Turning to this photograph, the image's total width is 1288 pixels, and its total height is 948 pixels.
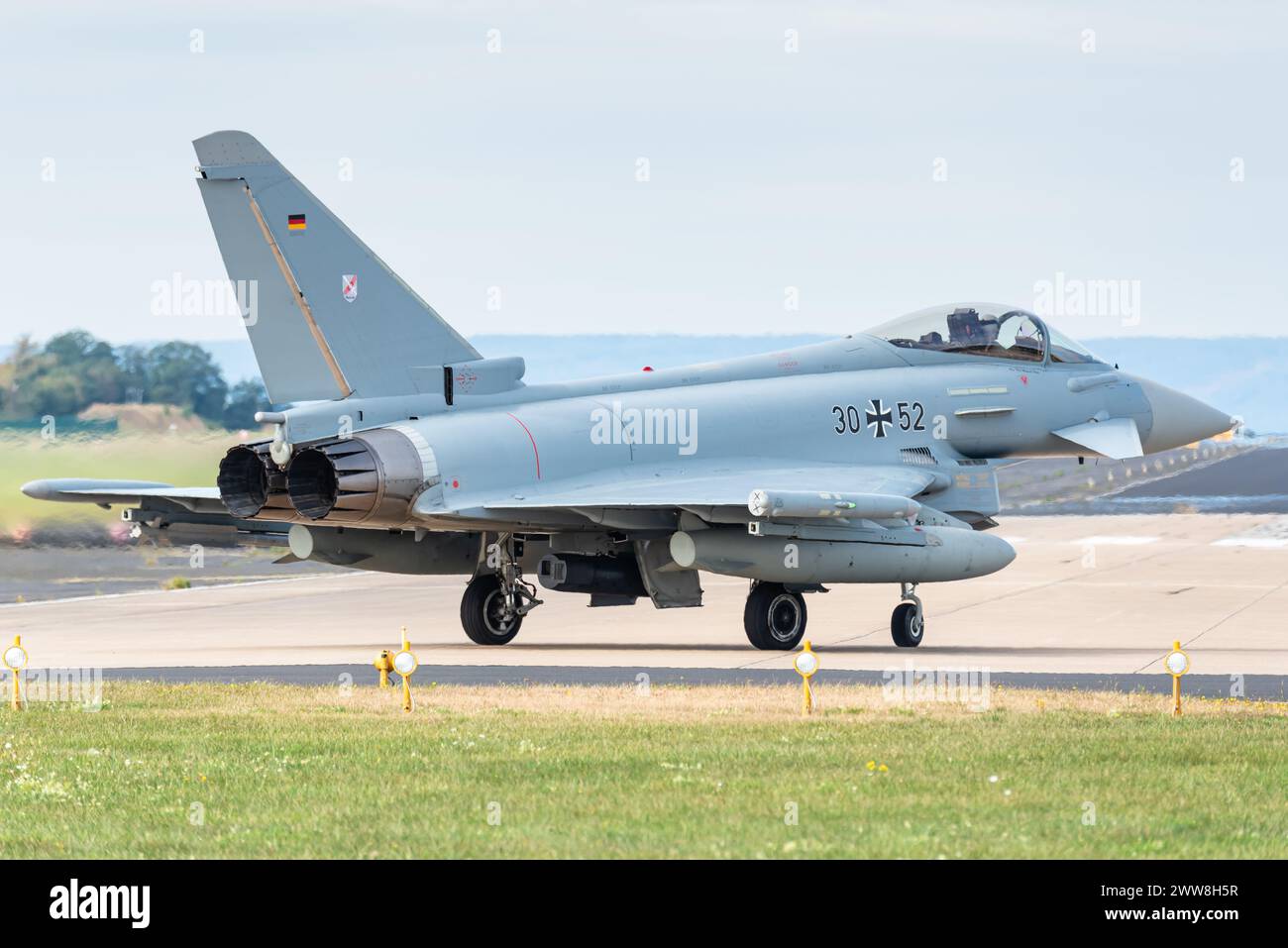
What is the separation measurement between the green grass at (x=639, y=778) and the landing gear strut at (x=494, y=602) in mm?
6299

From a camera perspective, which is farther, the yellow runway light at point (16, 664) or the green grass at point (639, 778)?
the yellow runway light at point (16, 664)

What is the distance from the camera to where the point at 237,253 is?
21.0 metres

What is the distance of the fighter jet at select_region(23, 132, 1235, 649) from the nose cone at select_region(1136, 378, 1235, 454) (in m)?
0.06

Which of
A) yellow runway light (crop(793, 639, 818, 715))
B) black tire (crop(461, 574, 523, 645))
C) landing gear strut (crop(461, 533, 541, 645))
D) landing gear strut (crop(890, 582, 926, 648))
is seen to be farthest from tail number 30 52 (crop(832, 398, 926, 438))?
yellow runway light (crop(793, 639, 818, 715))

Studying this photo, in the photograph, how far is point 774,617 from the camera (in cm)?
2252

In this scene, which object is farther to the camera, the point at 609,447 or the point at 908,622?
the point at 908,622

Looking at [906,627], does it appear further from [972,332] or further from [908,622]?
[972,332]

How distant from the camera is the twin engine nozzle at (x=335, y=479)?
19984 millimetres

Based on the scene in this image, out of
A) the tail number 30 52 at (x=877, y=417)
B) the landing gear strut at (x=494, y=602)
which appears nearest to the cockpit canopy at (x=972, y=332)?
the tail number 30 52 at (x=877, y=417)

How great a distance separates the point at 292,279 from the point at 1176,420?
11.8 meters

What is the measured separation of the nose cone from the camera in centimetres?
2594

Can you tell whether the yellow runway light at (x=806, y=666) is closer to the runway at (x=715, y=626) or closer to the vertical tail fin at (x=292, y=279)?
the runway at (x=715, y=626)

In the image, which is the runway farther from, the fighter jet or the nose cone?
the nose cone

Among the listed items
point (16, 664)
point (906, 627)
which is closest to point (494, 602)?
point (906, 627)
